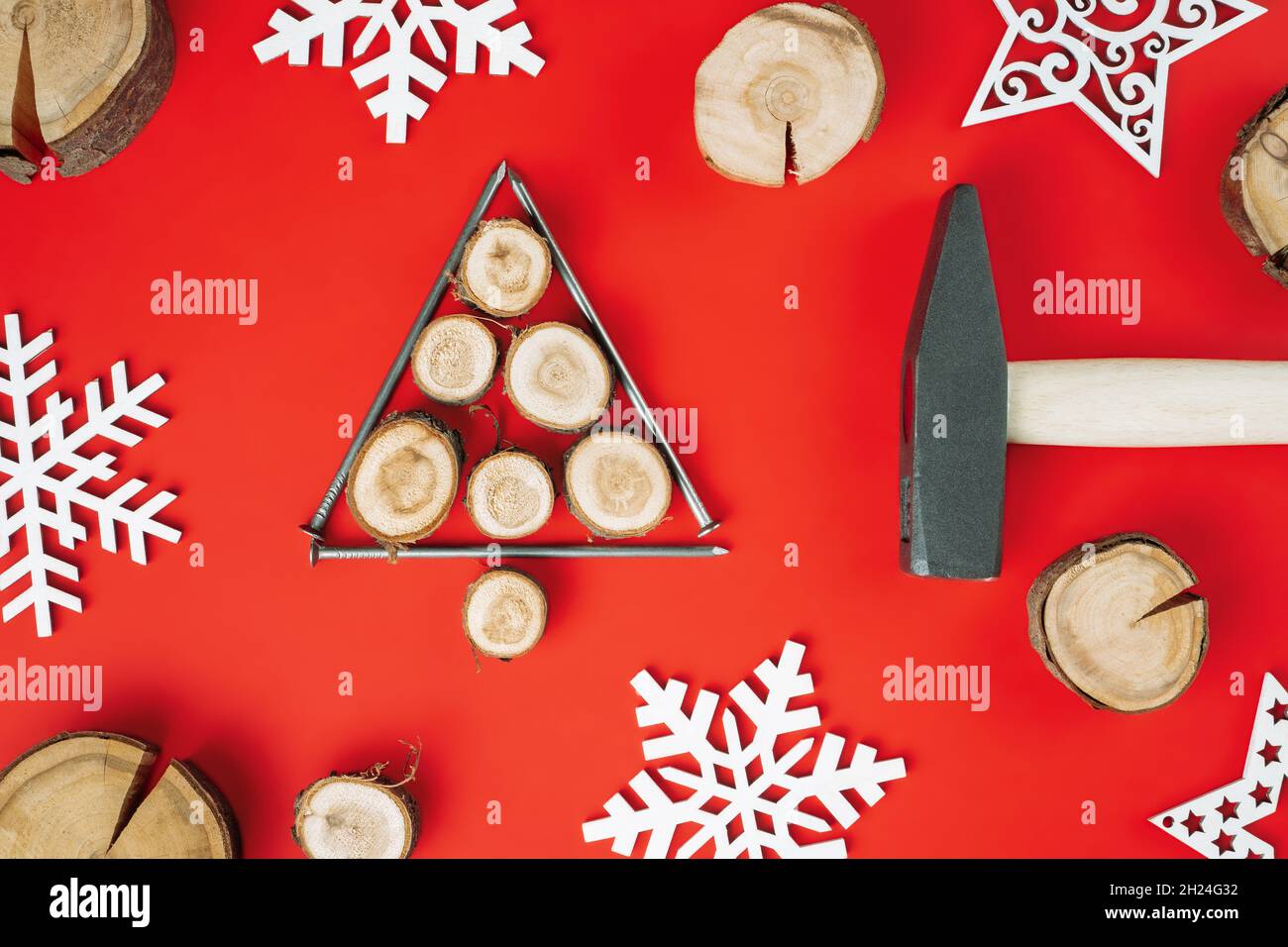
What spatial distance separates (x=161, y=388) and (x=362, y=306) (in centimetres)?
48

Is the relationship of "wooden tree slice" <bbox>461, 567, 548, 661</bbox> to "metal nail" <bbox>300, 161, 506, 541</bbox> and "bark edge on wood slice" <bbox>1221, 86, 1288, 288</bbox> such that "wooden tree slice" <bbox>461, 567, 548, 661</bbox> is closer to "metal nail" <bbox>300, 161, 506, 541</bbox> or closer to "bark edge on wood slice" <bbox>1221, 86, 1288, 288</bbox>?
"metal nail" <bbox>300, 161, 506, 541</bbox>

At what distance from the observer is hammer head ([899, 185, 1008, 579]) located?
4.66 ft

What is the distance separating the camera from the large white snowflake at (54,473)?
1646 mm

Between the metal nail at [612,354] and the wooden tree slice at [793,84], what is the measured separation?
1.27 feet

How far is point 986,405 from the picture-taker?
142cm

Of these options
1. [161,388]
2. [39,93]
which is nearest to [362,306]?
[161,388]

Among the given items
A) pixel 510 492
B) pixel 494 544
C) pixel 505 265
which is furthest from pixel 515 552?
pixel 505 265

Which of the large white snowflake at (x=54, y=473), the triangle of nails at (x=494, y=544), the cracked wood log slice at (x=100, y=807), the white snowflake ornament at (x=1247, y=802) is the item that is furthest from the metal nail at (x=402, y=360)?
the white snowflake ornament at (x=1247, y=802)

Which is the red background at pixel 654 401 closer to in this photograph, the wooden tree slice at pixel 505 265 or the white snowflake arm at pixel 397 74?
the white snowflake arm at pixel 397 74

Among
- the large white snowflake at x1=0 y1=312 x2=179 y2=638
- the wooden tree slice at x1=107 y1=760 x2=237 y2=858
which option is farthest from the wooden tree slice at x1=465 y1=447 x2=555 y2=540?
the wooden tree slice at x1=107 y1=760 x2=237 y2=858

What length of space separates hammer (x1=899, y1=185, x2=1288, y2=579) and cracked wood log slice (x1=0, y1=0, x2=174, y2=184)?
5.25ft

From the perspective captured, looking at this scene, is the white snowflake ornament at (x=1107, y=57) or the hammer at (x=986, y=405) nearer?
the hammer at (x=986, y=405)

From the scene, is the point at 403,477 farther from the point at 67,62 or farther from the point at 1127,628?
the point at 1127,628
